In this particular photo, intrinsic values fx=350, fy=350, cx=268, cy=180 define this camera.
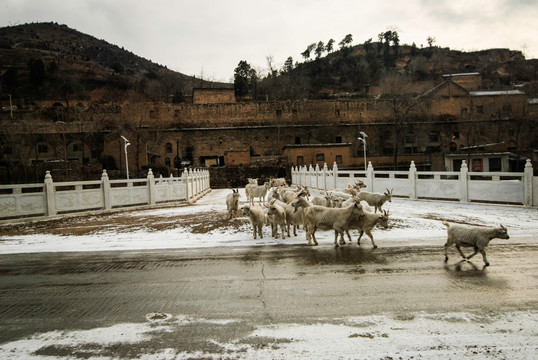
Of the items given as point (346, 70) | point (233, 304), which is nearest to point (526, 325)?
point (233, 304)

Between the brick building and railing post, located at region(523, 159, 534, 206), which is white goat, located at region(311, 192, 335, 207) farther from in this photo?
→ the brick building

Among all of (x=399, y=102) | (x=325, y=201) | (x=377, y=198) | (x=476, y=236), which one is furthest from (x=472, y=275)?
(x=399, y=102)

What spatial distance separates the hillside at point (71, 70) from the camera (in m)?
76.9

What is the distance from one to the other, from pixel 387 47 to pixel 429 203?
10676cm

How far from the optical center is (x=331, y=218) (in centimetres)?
795

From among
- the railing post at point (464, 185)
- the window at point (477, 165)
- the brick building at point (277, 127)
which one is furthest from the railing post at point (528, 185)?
the brick building at point (277, 127)

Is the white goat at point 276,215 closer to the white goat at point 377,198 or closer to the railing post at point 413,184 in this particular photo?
the white goat at point 377,198

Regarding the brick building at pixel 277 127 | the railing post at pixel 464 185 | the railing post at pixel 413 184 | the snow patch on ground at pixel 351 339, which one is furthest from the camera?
the brick building at pixel 277 127

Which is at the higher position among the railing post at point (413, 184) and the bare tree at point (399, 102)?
the bare tree at point (399, 102)

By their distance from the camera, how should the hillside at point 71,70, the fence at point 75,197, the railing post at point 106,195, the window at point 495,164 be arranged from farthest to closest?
the hillside at point 71,70 → the window at point 495,164 → the railing post at point 106,195 → the fence at point 75,197

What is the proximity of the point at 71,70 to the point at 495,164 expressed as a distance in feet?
314

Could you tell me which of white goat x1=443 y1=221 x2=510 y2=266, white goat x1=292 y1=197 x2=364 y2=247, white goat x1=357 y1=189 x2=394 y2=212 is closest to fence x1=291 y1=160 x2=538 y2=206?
white goat x1=357 y1=189 x2=394 y2=212

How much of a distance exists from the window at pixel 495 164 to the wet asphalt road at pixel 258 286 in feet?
133

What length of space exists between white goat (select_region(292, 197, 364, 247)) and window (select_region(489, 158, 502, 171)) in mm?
42125
